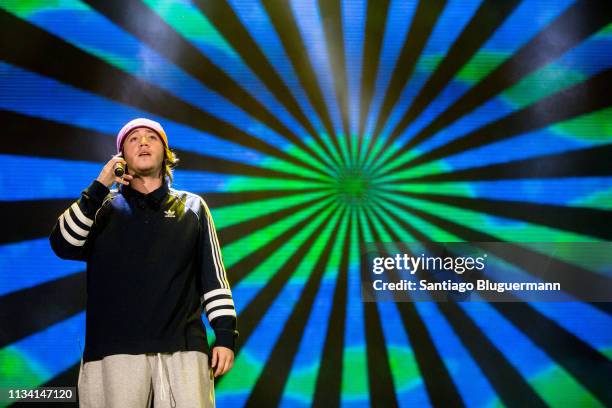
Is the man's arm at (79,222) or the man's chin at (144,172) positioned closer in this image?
the man's arm at (79,222)

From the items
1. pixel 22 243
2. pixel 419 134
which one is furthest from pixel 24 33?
pixel 419 134

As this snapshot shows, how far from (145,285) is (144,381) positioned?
0.87 ft

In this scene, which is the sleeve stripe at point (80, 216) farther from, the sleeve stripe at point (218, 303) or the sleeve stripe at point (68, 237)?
the sleeve stripe at point (218, 303)

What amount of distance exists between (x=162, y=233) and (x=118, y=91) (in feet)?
3.83

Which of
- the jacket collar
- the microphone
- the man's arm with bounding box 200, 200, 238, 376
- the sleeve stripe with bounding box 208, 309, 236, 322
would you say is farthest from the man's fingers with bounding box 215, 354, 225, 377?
the microphone

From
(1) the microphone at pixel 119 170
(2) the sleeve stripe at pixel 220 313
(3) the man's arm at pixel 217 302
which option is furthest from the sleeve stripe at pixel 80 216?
(2) the sleeve stripe at pixel 220 313

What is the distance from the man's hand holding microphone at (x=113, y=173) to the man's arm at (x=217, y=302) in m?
0.27

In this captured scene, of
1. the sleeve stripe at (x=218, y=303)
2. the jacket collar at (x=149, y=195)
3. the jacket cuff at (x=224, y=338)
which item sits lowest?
the jacket cuff at (x=224, y=338)

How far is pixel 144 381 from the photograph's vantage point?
1980 mm

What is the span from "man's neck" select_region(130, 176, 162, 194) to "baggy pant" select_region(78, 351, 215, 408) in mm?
489

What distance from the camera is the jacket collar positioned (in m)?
2.13

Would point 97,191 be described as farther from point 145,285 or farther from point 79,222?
point 145,285

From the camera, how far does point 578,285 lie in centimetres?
303

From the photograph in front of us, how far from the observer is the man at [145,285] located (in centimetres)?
199
